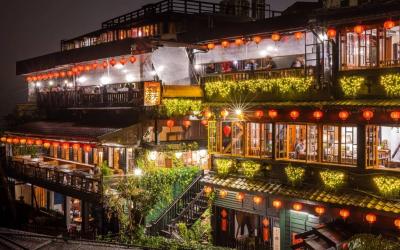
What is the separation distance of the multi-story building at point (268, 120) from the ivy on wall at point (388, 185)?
0.04 metres

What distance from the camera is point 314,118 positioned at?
756 inches

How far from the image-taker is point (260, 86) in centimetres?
2178

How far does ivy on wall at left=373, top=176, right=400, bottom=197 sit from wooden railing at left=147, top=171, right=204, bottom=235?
10233mm

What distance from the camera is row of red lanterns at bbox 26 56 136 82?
2897cm

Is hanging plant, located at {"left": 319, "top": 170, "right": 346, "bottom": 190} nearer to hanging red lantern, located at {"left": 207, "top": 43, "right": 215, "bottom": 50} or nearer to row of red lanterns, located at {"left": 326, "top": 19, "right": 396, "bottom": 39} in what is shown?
row of red lanterns, located at {"left": 326, "top": 19, "right": 396, "bottom": 39}

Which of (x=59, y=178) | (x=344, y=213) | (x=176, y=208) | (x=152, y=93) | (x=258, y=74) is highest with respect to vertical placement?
(x=258, y=74)

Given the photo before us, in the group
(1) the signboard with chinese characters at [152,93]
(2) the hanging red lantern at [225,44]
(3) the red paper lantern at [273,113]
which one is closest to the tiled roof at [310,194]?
(3) the red paper lantern at [273,113]

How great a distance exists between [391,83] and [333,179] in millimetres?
4375

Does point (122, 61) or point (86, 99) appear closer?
point (122, 61)

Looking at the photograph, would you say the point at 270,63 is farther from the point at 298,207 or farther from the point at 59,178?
the point at 59,178

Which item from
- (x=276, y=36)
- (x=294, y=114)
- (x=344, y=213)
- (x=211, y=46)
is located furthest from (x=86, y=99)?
(x=344, y=213)

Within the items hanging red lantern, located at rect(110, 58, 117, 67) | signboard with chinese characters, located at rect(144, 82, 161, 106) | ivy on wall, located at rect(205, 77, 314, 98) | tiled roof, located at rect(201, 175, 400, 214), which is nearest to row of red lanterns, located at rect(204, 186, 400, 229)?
tiled roof, located at rect(201, 175, 400, 214)

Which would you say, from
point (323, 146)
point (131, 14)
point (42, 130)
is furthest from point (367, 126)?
point (131, 14)

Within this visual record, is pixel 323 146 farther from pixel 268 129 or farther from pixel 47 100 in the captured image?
pixel 47 100
